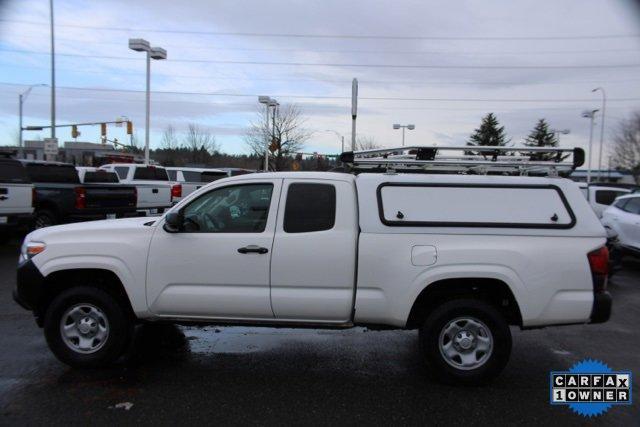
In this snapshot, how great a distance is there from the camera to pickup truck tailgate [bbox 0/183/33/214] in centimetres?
1107

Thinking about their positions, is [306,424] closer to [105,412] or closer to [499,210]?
[105,412]

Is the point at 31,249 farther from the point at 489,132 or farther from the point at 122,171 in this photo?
the point at 489,132

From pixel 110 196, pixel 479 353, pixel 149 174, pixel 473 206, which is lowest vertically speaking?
pixel 479 353

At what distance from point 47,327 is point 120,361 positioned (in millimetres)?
749

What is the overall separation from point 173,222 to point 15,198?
8.37 m

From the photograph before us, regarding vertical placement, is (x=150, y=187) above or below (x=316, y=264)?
above

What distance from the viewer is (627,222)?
11.1 meters

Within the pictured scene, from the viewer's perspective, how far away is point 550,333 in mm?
6301

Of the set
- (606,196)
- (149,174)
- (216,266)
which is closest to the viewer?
(216,266)

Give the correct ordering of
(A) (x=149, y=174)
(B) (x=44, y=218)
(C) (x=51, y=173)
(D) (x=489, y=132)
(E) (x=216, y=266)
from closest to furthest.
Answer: (E) (x=216, y=266) < (B) (x=44, y=218) < (C) (x=51, y=173) < (A) (x=149, y=174) < (D) (x=489, y=132)

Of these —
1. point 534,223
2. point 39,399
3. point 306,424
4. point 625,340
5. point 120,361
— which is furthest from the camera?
point 625,340

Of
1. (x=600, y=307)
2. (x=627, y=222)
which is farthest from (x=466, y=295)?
(x=627, y=222)

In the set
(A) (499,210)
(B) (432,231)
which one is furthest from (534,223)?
(B) (432,231)

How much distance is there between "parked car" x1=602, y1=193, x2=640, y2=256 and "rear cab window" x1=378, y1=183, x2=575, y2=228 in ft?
24.9
